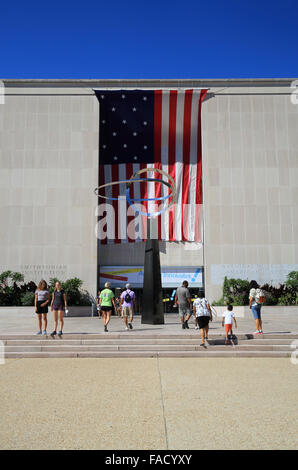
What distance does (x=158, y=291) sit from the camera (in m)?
16.1

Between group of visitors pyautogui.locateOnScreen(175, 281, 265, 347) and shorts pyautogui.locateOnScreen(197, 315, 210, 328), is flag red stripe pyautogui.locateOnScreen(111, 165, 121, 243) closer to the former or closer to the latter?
group of visitors pyautogui.locateOnScreen(175, 281, 265, 347)

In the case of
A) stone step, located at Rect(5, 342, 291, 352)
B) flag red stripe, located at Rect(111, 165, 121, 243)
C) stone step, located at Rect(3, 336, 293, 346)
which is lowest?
stone step, located at Rect(5, 342, 291, 352)

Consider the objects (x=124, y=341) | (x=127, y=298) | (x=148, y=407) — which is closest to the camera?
(x=148, y=407)

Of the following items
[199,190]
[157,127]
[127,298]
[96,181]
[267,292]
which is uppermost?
[157,127]

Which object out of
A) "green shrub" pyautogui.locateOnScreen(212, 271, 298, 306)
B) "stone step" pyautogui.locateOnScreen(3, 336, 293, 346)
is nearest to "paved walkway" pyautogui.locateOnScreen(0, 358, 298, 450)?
"stone step" pyautogui.locateOnScreen(3, 336, 293, 346)

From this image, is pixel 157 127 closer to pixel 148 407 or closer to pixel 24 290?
pixel 24 290

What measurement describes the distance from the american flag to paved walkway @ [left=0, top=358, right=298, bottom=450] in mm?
19339

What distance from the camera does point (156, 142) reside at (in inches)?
1096

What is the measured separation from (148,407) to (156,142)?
957 inches

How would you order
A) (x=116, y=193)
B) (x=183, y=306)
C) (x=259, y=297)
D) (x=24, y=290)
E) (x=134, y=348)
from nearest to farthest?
1. (x=134, y=348)
2. (x=259, y=297)
3. (x=183, y=306)
4. (x=24, y=290)
5. (x=116, y=193)

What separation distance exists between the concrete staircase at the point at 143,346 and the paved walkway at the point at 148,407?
1.64m

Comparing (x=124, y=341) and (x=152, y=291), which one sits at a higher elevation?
(x=152, y=291)

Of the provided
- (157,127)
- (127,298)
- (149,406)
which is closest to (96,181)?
(157,127)

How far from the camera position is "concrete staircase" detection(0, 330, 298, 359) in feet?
34.4
